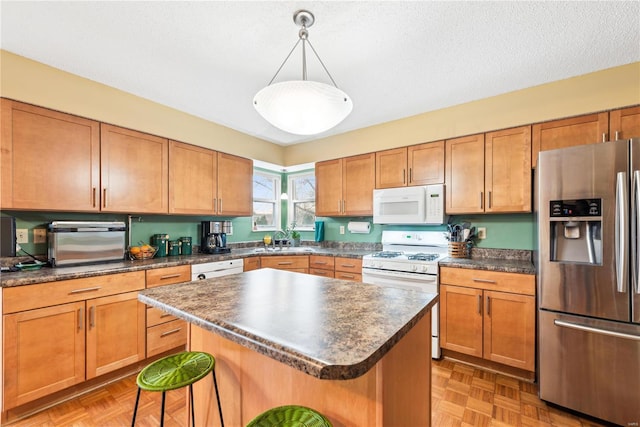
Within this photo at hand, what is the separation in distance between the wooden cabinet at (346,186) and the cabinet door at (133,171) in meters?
1.89

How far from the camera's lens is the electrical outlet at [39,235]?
7.14 ft

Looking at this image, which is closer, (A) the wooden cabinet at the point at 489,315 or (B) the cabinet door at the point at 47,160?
(B) the cabinet door at the point at 47,160

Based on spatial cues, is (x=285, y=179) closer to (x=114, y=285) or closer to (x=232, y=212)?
(x=232, y=212)

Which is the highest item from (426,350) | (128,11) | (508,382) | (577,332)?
(128,11)

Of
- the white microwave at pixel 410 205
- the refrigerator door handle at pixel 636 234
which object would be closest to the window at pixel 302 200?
the white microwave at pixel 410 205

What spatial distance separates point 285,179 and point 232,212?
53.9 inches

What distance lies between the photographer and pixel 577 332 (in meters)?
1.79

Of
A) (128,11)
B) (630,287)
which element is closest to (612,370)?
(630,287)

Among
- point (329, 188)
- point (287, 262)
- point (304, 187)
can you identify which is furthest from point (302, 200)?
point (287, 262)

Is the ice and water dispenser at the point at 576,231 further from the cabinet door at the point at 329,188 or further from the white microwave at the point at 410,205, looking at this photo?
the cabinet door at the point at 329,188

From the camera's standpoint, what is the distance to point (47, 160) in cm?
205

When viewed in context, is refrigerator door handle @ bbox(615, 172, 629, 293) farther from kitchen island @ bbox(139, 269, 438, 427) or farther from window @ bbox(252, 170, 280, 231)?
window @ bbox(252, 170, 280, 231)

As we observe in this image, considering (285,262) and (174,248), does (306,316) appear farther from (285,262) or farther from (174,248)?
(174,248)

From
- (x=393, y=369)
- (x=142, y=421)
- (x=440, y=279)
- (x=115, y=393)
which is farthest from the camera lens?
(x=440, y=279)
